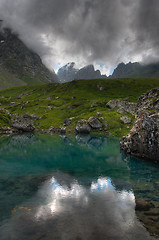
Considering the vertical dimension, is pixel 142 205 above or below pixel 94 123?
below

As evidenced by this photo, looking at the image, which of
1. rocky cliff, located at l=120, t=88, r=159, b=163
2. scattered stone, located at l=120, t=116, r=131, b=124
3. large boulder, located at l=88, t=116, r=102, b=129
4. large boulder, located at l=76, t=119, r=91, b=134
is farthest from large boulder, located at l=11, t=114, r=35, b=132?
rocky cliff, located at l=120, t=88, r=159, b=163

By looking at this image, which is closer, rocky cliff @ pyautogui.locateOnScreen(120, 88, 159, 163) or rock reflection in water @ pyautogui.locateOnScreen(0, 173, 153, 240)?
rock reflection in water @ pyautogui.locateOnScreen(0, 173, 153, 240)

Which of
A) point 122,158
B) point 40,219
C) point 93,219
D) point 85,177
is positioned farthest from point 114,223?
point 122,158

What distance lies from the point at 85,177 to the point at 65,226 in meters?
18.3

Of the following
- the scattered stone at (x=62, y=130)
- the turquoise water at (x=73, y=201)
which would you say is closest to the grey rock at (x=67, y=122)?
the scattered stone at (x=62, y=130)

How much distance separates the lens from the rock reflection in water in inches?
642

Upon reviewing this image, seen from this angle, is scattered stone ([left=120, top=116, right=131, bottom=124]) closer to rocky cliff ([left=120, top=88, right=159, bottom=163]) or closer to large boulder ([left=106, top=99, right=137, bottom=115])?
large boulder ([left=106, top=99, right=137, bottom=115])

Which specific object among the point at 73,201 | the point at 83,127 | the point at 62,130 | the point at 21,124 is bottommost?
the point at 73,201

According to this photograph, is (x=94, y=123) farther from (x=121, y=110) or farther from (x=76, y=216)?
(x=76, y=216)

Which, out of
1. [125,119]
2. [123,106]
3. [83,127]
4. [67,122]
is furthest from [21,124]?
[123,106]

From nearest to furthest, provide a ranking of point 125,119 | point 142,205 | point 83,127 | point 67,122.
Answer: point 142,205 < point 83,127 < point 125,119 < point 67,122

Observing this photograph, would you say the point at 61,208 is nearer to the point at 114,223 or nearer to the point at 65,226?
the point at 65,226

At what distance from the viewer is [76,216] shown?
64.5 ft

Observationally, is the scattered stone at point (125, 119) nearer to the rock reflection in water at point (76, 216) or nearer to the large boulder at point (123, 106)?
the large boulder at point (123, 106)
